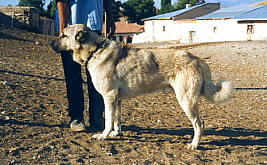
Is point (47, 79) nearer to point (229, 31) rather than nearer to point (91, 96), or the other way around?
point (91, 96)

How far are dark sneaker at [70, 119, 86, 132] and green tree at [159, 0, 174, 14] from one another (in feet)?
244

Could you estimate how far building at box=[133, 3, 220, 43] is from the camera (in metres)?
47.5

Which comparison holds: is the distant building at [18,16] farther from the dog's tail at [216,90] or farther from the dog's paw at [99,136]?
the dog's tail at [216,90]

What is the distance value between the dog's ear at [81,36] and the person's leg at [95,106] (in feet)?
2.23

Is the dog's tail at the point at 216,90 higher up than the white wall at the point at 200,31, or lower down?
lower down

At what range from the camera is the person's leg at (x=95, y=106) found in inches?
187

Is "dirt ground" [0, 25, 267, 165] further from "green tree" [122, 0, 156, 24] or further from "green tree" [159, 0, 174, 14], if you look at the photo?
"green tree" [159, 0, 174, 14]

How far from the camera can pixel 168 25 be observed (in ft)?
159

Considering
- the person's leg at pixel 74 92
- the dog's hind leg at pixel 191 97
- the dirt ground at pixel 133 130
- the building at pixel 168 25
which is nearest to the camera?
the dirt ground at pixel 133 130

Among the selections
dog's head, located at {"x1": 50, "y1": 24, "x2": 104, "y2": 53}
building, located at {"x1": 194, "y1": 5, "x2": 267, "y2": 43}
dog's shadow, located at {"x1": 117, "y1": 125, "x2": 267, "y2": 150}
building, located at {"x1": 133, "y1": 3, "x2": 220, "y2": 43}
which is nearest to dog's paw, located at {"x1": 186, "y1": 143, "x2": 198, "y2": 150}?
dog's shadow, located at {"x1": 117, "y1": 125, "x2": 267, "y2": 150}

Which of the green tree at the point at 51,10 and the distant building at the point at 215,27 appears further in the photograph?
the green tree at the point at 51,10

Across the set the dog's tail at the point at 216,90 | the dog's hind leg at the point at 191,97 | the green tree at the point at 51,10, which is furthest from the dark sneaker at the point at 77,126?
the green tree at the point at 51,10

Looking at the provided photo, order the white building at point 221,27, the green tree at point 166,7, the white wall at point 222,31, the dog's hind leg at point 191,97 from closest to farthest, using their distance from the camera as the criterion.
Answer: the dog's hind leg at point 191,97 < the white wall at point 222,31 < the white building at point 221,27 < the green tree at point 166,7

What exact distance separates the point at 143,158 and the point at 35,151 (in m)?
1.23
